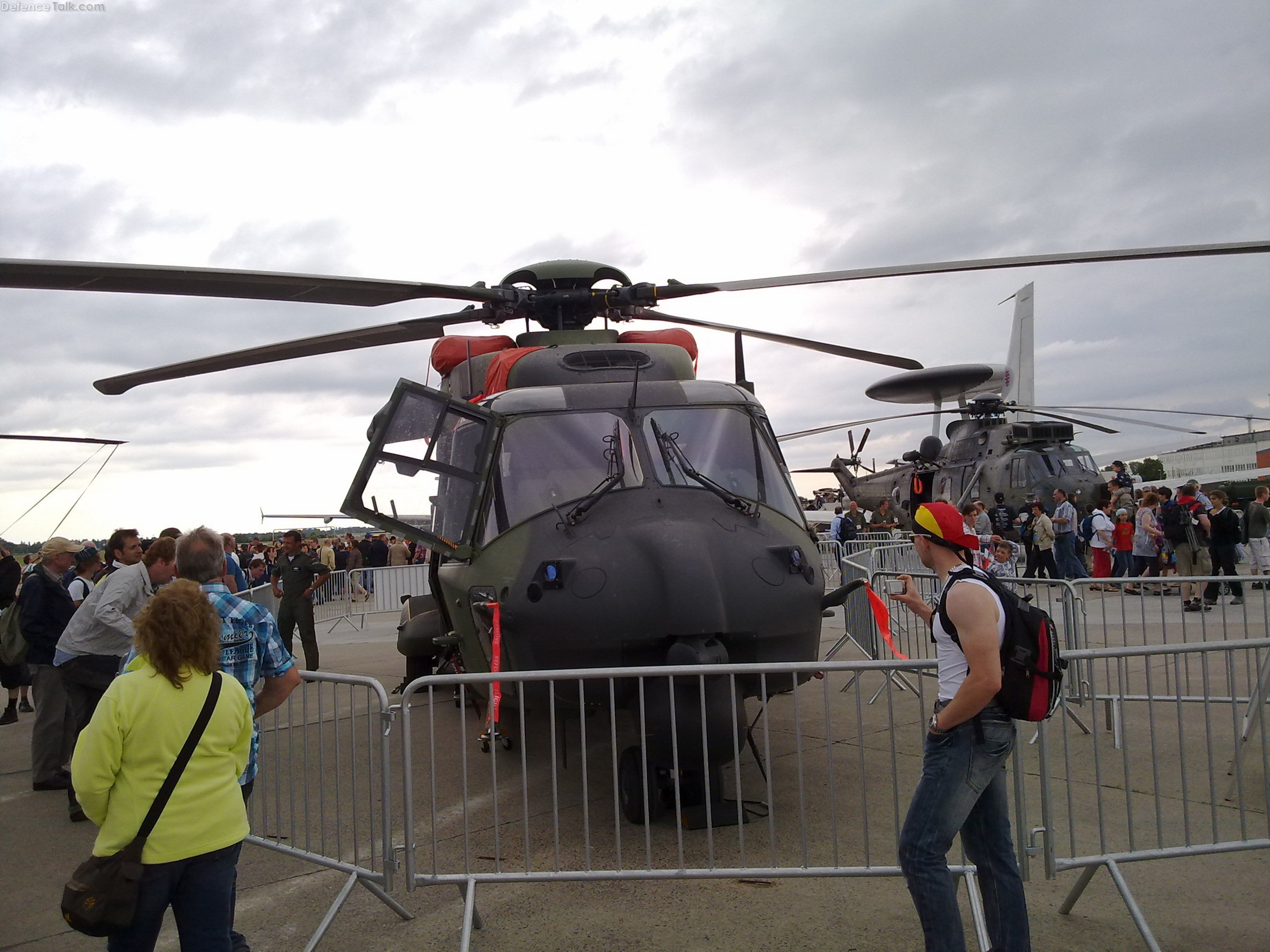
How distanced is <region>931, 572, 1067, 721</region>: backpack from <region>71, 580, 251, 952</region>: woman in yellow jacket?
2295 mm

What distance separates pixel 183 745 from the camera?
274 centimetres

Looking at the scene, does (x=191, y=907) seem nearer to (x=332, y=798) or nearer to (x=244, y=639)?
(x=244, y=639)

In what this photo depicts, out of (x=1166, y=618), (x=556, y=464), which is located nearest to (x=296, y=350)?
(x=556, y=464)

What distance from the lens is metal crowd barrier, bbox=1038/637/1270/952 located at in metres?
3.68

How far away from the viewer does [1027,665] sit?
3.02 m

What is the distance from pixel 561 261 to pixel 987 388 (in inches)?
825

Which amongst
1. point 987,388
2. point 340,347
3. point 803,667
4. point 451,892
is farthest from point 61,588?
point 987,388

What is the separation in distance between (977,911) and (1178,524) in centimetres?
1111

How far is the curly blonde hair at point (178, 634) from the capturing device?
278 centimetres

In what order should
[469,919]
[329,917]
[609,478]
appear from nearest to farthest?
[469,919] → [329,917] → [609,478]

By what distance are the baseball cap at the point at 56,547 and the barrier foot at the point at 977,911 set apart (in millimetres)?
6112

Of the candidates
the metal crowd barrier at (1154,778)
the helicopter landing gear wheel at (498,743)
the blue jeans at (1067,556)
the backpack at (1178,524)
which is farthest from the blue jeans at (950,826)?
the blue jeans at (1067,556)

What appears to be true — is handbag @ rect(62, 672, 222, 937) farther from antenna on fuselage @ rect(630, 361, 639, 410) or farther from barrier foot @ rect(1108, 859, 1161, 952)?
antenna on fuselage @ rect(630, 361, 639, 410)

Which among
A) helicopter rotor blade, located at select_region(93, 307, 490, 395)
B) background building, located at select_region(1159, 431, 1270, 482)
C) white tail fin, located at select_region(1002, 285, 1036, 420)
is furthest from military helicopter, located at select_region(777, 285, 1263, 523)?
background building, located at select_region(1159, 431, 1270, 482)
